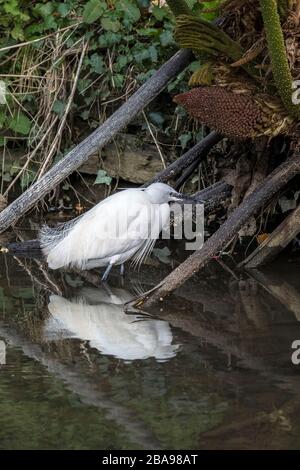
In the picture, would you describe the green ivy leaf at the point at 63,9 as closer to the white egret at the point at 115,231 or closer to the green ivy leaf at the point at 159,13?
the green ivy leaf at the point at 159,13

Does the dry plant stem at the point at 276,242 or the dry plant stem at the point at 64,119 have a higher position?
the dry plant stem at the point at 64,119

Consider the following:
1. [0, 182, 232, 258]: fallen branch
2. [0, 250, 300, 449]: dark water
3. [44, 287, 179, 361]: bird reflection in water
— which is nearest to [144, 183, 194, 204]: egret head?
[0, 182, 232, 258]: fallen branch

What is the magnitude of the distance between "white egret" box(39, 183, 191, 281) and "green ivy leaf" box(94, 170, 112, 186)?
1.17 m

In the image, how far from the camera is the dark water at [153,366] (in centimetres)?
322

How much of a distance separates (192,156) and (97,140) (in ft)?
2.64

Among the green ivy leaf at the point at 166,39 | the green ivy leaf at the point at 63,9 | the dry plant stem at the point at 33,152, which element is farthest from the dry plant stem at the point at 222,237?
the green ivy leaf at the point at 63,9

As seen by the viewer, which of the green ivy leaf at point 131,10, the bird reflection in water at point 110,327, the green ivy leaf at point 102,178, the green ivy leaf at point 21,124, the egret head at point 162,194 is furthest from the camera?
the green ivy leaf at point 21,124

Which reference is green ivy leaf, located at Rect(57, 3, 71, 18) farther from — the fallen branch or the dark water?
the dark water

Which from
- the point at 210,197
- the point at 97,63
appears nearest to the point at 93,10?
the point at 97,63

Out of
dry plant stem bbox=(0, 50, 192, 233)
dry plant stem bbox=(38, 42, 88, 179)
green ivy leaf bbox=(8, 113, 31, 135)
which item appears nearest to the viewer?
dry plant stem bbox=(0, 50, 192, 233)

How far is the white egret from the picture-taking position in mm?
5828

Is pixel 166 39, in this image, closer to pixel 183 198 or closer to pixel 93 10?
pixel 93 10

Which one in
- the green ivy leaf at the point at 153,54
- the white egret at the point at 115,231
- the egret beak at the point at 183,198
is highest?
the green ivy leaf at the point at 153,54

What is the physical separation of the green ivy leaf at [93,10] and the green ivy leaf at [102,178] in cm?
117
